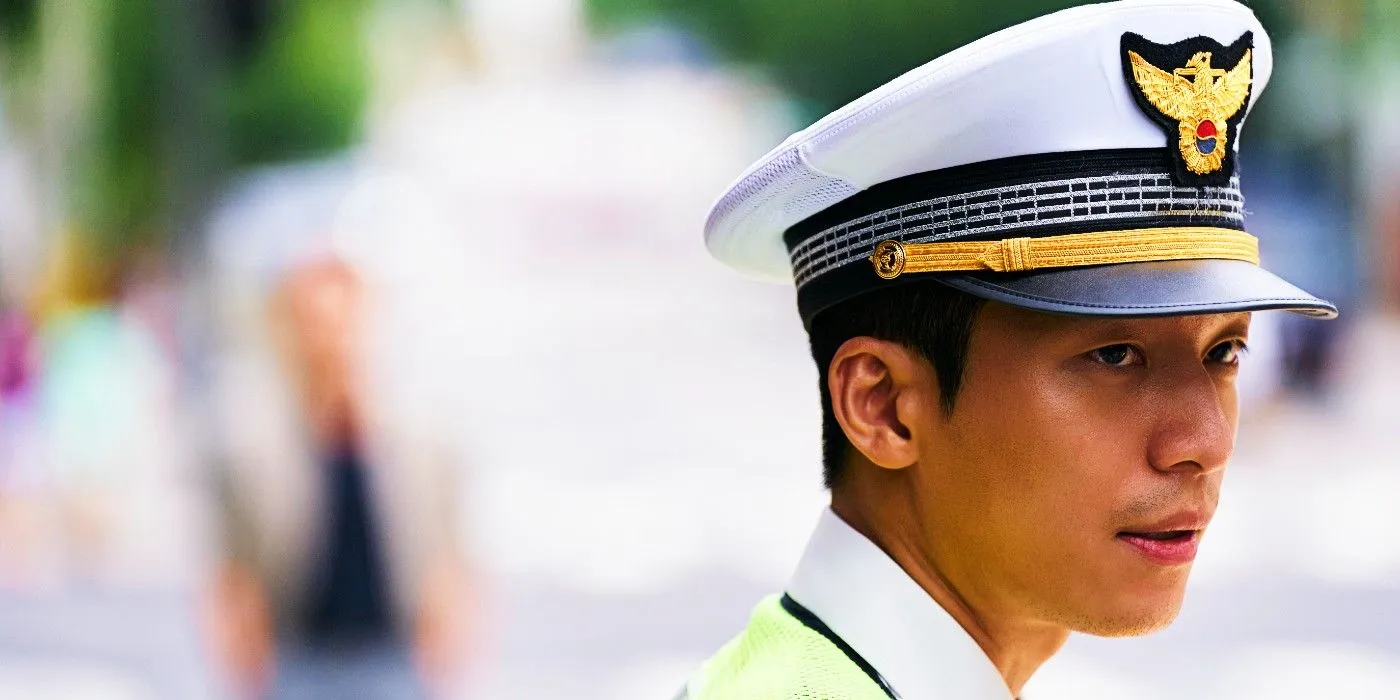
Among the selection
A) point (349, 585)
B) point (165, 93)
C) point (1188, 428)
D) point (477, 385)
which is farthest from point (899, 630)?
point (477, 385)

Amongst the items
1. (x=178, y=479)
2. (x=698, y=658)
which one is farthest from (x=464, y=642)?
(x=178, y=479)

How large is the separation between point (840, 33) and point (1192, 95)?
2010 centimetres

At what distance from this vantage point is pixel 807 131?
1604 millimetres

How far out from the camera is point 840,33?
21.3 m

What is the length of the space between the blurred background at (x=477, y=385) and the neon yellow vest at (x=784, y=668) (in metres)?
2.48

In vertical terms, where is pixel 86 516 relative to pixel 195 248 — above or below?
below

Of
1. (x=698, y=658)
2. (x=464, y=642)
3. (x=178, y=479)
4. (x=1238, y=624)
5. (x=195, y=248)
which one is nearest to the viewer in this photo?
(x=464, y=642)

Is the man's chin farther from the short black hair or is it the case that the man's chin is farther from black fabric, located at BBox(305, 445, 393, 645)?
black fabric, located at BBox(305, 445, 393, 645)

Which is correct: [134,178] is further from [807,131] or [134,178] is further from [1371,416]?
[807,131]

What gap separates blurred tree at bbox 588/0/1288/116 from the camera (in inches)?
781

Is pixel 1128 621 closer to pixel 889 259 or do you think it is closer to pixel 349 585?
pixel 889 259

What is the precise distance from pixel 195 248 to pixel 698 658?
3193 millimetres

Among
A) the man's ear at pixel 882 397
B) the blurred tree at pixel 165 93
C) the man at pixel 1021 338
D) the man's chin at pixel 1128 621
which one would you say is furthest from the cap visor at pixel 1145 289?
the blurred tree at pixel 165 93

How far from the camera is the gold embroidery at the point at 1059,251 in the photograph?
4.94 feet
